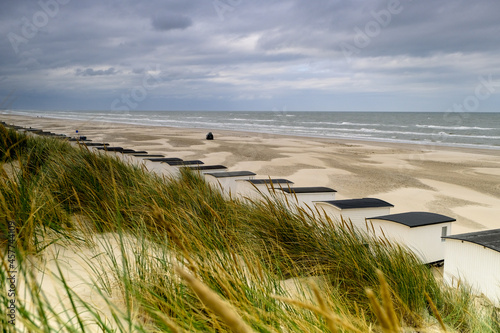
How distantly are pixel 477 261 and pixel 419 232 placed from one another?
24.6 inches

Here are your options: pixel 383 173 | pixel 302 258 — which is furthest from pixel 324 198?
pixel 383 173

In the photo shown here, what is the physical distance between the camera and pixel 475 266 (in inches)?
111

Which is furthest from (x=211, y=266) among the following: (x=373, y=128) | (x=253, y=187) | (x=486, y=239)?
(x=373, y=128)

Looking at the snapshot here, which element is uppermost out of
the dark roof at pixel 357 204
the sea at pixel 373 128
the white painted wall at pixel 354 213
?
the sea at pixel 373 128

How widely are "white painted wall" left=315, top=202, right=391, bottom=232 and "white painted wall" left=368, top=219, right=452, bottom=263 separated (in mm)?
201

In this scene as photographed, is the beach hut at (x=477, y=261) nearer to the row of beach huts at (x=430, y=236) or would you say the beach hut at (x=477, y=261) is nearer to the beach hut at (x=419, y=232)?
the row of beach huts at (x=430, y=236)

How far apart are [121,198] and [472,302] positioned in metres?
2.94

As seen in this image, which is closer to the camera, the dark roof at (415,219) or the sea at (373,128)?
the dark roof at (415,219)

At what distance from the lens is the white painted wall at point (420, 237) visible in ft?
11.0

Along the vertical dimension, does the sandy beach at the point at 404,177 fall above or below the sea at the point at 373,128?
below

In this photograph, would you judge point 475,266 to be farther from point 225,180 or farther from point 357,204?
point 225,180

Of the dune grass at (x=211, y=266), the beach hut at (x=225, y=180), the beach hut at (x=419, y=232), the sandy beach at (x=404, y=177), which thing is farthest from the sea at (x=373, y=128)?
the sandy beach at (x=404, y=177)

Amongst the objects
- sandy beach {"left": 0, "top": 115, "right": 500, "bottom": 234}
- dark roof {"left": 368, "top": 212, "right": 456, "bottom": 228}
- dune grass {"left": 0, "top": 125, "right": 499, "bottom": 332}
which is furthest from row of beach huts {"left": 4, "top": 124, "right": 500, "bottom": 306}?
sandy beach {"left": 0, "top": 115, "right": 500, "bottom": 234}

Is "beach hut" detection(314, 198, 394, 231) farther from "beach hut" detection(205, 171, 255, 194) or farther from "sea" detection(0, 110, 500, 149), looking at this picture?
"sea" detection(0, 110, 500, 149)
